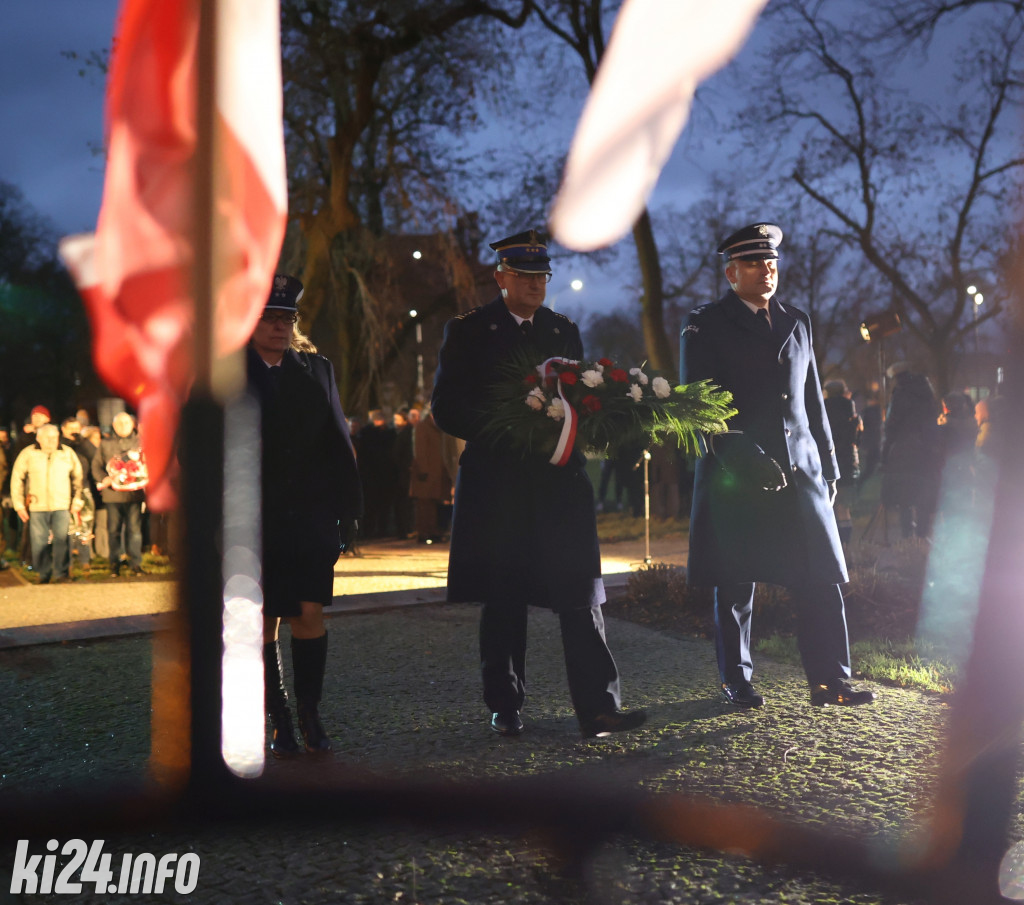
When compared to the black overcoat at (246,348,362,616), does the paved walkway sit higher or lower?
lower

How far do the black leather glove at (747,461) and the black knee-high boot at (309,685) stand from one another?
80.1 inches

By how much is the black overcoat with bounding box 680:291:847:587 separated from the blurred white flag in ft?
37.0

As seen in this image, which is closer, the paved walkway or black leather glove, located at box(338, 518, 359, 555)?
black leather glove, located at box(338, 518, 359, 555)

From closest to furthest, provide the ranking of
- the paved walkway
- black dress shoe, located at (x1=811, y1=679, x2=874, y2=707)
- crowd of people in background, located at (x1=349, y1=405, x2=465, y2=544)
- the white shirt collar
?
black dress shoe, located at (x1=811, y1=679, x2=874, y2=707) → the white shirt collar → the paved walkway → crowd of people in background, located at (x1=349, y1=405, x2=465, y2=544)

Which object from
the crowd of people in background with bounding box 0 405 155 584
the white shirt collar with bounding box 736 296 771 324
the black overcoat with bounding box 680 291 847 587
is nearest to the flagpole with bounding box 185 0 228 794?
the black overcoat with bounding box 680 291 847 587

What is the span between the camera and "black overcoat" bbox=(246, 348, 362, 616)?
4789 mm

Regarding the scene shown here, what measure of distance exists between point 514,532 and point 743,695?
1396 millimetres

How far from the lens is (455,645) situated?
7543 mm

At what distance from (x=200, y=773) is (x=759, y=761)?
7.11 feet

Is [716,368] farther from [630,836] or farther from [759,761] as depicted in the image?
[630,836]

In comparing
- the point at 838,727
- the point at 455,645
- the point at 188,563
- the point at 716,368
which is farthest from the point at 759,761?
the point at 455,645

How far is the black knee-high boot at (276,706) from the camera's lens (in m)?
4.90

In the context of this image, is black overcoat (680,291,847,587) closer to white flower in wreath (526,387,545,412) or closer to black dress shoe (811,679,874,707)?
black dress shoe (811,679,874,707)

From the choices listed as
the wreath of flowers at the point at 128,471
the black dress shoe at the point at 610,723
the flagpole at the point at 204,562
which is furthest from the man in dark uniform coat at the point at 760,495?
the wreath of flowers at the point at 128,471
